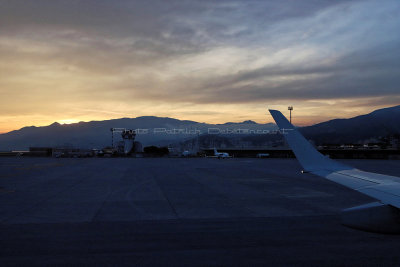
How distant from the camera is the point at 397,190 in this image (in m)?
8.49

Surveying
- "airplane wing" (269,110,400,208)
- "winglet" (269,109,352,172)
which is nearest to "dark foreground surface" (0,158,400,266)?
"airplane wing" (269,110,400,208)

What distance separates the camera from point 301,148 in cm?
1065

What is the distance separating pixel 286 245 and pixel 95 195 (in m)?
15.2

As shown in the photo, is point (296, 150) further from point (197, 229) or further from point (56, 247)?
point (56, 247)

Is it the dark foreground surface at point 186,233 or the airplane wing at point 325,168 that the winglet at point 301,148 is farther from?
the dark foreground surface at point 186,233

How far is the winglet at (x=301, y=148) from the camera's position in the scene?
34.2ft

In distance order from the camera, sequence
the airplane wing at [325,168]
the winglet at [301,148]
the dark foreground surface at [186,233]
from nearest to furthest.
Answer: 1. the dark foreground surface at [186,233]
2. the airplane wing at [325,168]
3. the winglet at [301,148]

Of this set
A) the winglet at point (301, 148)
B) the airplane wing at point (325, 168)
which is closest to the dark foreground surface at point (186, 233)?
the airplane wing at point (325, 168)

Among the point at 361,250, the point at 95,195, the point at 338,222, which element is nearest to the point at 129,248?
the point at 361,250

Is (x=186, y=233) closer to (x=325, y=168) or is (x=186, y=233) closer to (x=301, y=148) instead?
(x=301, y=148)

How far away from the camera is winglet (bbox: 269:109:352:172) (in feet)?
34.2

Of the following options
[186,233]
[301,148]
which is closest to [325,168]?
[301,148]

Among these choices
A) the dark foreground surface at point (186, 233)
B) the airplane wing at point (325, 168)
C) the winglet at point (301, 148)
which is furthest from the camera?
the winglet at point (301, 148)

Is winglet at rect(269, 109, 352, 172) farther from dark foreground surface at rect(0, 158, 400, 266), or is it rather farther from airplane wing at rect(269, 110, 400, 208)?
dark foreground surface at rect(0, 158, 400, 266)
